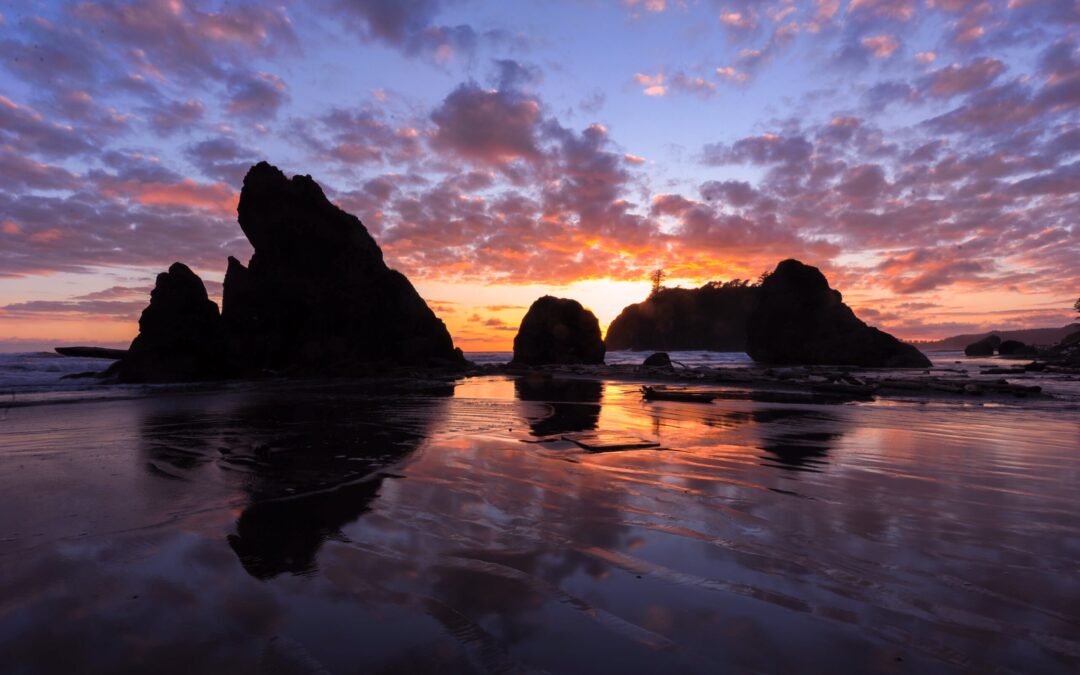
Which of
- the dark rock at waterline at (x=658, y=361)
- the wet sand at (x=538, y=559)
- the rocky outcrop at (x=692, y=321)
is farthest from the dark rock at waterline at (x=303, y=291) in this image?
the rocky outcrop at (x=692, y=321)

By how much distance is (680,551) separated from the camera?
3.57 metres

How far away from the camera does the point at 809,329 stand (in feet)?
158

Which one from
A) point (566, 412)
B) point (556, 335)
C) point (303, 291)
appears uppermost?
point (303, 291)

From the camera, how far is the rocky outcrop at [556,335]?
47.8 metres

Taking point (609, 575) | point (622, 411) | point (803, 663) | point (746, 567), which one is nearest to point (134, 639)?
point (609, 575)

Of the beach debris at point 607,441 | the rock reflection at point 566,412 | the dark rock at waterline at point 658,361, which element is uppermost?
the dark rock at waterline at point 658,361

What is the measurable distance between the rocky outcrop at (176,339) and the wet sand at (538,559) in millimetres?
19636

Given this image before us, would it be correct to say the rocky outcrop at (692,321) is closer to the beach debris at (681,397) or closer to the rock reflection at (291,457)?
the beach debris at (681,397)

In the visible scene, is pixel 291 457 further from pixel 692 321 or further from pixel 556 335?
pixel 692 321

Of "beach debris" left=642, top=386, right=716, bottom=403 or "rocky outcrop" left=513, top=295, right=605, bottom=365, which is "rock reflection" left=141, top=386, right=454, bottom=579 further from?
"rocky outcrop" left=513, top=295, right=605, bottom=365

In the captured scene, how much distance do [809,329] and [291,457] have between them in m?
50.4

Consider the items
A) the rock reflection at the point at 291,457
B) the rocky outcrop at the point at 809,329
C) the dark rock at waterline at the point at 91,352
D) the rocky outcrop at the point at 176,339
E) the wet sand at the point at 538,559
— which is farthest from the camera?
the rocky outcrop at the point at 809,329

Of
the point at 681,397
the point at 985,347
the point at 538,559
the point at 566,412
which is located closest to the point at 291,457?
the point at 538,559

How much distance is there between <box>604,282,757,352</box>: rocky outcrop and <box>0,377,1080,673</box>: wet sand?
9523 centimetres
